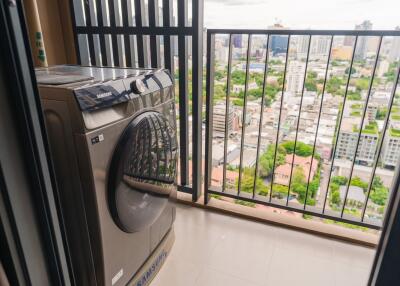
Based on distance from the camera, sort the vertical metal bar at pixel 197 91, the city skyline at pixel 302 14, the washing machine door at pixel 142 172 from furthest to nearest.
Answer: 1. the vertical metal bar at pixel 197 91
2. the city skyline at pixel 302 14
3. the washing machine door at pixel 142 172

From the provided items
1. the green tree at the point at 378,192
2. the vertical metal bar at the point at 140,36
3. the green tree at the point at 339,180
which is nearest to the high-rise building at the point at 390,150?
the green tree at the point at 378,192

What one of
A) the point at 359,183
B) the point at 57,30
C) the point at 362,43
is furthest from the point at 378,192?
the point at 57,30

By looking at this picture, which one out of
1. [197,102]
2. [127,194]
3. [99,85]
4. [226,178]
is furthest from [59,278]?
[226,178]

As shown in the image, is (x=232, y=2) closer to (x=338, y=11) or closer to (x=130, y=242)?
(x=338, y=11)

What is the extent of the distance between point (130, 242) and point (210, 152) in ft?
3.29

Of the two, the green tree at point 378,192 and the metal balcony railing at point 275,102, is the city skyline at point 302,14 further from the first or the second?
the green tree at point 378,192

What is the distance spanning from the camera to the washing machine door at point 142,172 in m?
1.07

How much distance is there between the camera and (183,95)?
1988mm

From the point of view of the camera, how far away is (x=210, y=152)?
210 cm

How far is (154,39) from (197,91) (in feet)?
1.50

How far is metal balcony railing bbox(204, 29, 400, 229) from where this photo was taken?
1579 mm

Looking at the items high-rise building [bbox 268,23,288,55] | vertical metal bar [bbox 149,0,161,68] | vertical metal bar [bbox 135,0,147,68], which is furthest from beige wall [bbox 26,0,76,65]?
high-rise building [bbox 268,23,288,55]

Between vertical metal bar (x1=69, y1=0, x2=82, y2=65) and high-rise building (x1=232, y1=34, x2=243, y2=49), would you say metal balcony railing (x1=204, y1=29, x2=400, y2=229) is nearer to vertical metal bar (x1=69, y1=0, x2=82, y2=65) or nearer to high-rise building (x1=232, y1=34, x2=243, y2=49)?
high-rise building (x1=232, y1=34, x2=243, y2=49)

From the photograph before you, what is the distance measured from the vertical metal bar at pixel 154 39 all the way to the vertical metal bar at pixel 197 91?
10.8 inches
